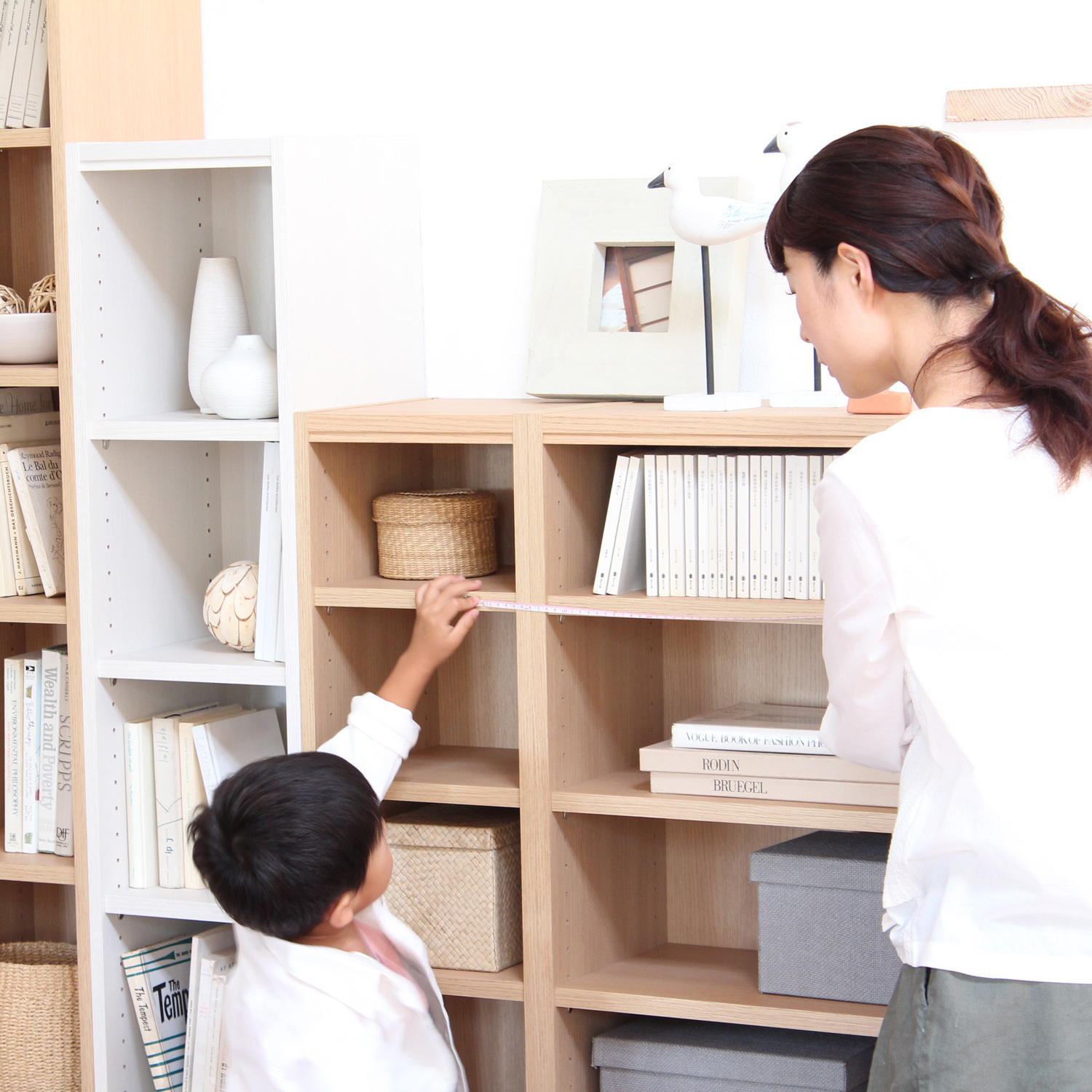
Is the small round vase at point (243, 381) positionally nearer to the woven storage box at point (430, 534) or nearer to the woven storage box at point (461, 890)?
the woven storage box at point (430, 534)

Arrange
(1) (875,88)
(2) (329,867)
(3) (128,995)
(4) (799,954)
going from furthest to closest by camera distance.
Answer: (3) (128,995), (1) (875,88), (4) (799,954), (2) (329,867)

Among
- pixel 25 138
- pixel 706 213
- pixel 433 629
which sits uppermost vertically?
pixel 25 138

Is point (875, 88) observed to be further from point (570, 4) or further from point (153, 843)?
point (153, 843)

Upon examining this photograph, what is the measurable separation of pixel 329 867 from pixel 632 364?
936 mm

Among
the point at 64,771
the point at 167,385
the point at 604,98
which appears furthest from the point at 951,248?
the point at 64,771

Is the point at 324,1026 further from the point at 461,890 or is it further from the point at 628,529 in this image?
the point at 628,529

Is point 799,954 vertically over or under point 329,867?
under

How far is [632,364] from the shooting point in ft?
7.00

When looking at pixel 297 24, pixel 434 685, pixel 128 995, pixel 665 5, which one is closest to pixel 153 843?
pixel 128 995

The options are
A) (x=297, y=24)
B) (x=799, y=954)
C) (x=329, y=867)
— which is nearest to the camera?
(x=329, y=867)

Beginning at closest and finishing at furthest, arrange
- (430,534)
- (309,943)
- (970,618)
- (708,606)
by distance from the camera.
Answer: (970,618)
(309,943)
(708,606)
(430,534)

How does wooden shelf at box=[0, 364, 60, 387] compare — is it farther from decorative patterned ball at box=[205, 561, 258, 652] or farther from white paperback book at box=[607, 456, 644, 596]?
white paperback book at box=[607, 456, 644, 596]

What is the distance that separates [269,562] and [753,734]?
29.7 inches

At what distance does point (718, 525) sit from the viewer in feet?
6.20
